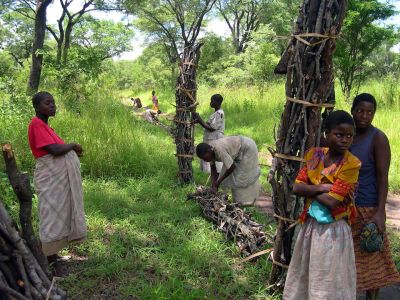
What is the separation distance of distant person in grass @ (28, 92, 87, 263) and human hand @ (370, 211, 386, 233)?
92.1 inches

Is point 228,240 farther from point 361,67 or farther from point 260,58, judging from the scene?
point 260,58

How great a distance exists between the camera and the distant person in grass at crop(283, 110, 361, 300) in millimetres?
1996

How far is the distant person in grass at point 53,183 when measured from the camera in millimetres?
Answer: 3010

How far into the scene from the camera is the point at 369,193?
2.39 metres

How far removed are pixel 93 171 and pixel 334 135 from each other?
450 cm

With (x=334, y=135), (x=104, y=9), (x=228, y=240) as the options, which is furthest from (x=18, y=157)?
(x=104, y=9)

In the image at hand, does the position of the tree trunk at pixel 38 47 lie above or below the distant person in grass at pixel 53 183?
above

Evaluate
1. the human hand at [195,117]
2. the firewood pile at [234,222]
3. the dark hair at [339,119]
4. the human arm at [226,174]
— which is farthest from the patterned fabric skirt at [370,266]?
the human hand at [195,117]

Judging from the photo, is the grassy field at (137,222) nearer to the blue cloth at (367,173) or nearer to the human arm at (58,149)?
the blue cloth at (367,173)

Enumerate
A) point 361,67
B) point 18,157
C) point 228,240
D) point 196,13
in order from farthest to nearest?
point 196,13 → point 361,67 → point 18,157 → point 228,240

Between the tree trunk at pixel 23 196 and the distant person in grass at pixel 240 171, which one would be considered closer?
the tree trunk at pixel 23 196

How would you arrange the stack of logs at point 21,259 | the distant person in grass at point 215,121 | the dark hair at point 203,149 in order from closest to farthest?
the stack of logs at point 21,259 → the dark hair at point 203,149 → the distant person in grass at point 215,121

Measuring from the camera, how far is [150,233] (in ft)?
12.7

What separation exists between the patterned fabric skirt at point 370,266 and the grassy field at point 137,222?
652 mm
